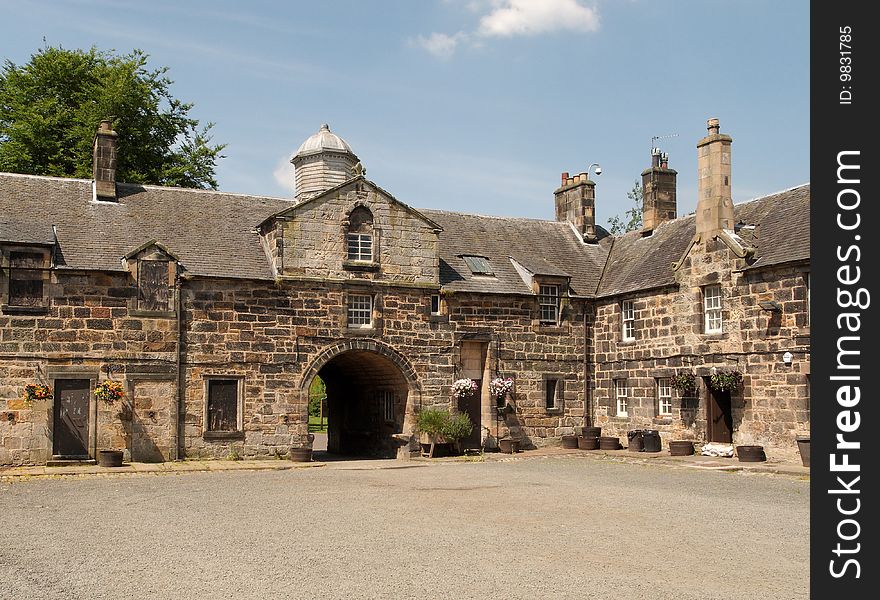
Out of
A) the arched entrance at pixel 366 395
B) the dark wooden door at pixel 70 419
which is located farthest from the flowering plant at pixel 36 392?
the arched entrance at pixel 366 395

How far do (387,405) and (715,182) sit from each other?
11.5 m

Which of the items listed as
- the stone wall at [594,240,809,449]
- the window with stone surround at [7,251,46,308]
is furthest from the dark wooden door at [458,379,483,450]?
the window with stone surround at [7,251,46,308]

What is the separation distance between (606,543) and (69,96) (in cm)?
3213

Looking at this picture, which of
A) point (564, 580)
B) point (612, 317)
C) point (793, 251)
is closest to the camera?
point (564, 580)

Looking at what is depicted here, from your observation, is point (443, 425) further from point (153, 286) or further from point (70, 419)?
point (70, 419)

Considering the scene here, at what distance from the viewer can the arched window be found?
1075 inches

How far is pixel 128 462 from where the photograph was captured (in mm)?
24359

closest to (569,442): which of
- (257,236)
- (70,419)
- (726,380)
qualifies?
(726,380)

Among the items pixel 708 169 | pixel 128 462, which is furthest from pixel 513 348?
pixel 128 462

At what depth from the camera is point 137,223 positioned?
87.5ft

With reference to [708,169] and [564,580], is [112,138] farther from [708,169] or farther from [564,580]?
[564,580]

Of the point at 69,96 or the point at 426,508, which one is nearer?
the point at 426,508

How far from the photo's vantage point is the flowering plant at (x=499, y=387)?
2861 cm

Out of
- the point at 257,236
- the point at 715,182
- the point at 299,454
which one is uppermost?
the point at 715,182
